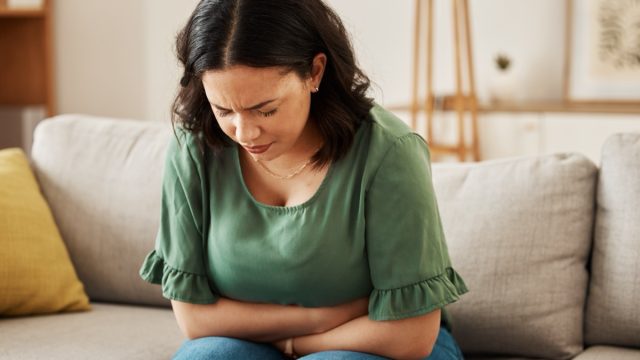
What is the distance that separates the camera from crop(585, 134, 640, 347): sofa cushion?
1666mm

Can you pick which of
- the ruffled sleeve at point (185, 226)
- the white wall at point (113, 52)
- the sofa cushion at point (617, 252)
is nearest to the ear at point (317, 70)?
the ruffled sleeve at point (185, 226)

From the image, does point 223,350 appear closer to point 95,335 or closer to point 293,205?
point 293,205

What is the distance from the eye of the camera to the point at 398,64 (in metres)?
4.29

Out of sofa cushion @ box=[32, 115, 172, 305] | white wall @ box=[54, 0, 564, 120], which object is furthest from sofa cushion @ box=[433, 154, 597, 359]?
white wall @ box=[54, 0, 564, 120]

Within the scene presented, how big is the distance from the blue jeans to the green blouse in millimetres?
73

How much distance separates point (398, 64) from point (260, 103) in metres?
3.05

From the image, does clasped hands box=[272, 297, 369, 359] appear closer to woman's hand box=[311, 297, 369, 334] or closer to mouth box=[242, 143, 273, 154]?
woman's hand box=[311, 297, 369, 334]

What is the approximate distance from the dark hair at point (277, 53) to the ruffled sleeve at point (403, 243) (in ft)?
0.31

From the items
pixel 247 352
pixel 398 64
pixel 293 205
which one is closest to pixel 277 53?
pixel 293 205

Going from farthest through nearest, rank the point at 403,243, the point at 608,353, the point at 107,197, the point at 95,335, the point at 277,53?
the point at 107,197
the point at 95,335
the point at 608,353
the point at 403,243
the point at 277,53

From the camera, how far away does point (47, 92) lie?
160 inches

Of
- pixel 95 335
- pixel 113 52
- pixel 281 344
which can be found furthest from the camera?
pixel 113 52

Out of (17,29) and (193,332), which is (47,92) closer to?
(17,29)

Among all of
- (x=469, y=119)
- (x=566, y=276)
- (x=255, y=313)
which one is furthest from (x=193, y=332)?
(x=469, y=119)
